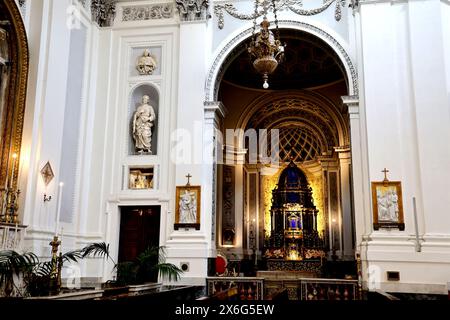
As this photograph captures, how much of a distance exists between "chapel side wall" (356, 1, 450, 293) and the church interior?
28 mm

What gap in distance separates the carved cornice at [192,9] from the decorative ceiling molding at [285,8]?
478 mm

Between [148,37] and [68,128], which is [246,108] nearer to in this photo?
[148,37]

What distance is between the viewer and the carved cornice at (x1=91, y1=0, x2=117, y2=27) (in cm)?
1159

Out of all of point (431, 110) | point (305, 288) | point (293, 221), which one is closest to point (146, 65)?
point (305, 288)

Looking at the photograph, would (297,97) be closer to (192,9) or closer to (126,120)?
(192,9)

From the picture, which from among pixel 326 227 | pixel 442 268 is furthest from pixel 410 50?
pixel 326 227

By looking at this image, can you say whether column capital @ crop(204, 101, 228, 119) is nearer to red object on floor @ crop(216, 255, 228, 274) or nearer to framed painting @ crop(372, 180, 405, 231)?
red object on floor @ crop(216, 255, 228, 274)

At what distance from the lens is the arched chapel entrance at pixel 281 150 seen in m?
15.5

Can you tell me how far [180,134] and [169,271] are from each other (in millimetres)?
3118

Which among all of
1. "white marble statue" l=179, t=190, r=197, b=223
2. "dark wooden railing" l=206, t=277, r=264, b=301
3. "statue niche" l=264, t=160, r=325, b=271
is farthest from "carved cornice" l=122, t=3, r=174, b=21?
"statue niche" l=264, t=160, r=325, b=271

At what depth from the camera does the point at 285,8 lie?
11.6 meters
